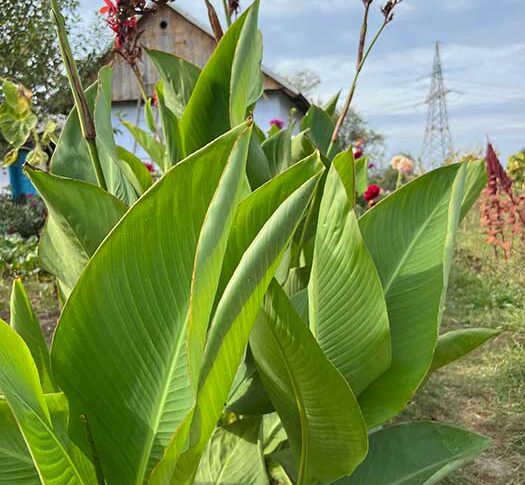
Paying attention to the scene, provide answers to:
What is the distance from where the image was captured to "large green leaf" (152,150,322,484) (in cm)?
73

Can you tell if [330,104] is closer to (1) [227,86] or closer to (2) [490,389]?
(1) [227,86]

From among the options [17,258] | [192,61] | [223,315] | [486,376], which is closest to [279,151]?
[223,315]

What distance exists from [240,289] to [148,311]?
147mm

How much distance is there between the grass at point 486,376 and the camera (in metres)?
2.93

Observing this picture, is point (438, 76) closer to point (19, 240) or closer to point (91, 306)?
point (19, 240)

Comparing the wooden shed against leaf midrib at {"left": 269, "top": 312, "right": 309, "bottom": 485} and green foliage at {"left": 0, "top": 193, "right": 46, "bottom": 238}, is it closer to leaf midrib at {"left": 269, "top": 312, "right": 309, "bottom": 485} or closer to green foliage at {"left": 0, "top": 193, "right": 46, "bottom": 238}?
green foliage at {"left": 0, "top": 193, "right": 46, "bottom": 238}

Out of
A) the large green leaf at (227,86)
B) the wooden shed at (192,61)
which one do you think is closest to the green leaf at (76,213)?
the large green leaf at (227,86)

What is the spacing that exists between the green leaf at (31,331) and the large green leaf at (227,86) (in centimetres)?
44

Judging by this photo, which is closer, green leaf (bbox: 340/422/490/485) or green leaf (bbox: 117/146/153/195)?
green leaf (bbox: 340/422/490/485)

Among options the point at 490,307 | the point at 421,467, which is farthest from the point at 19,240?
the point at 421,467

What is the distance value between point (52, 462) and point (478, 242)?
28.3 ft

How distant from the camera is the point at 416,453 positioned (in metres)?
1.26

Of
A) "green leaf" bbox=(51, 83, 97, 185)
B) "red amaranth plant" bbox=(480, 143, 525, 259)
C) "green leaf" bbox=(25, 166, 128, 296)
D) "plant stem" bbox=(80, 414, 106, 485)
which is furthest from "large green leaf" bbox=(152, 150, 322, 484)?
"red amaranth plant" bbox=(480, 143, 525, 259)

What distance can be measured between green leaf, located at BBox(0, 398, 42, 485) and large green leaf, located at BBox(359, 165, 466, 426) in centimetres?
53
